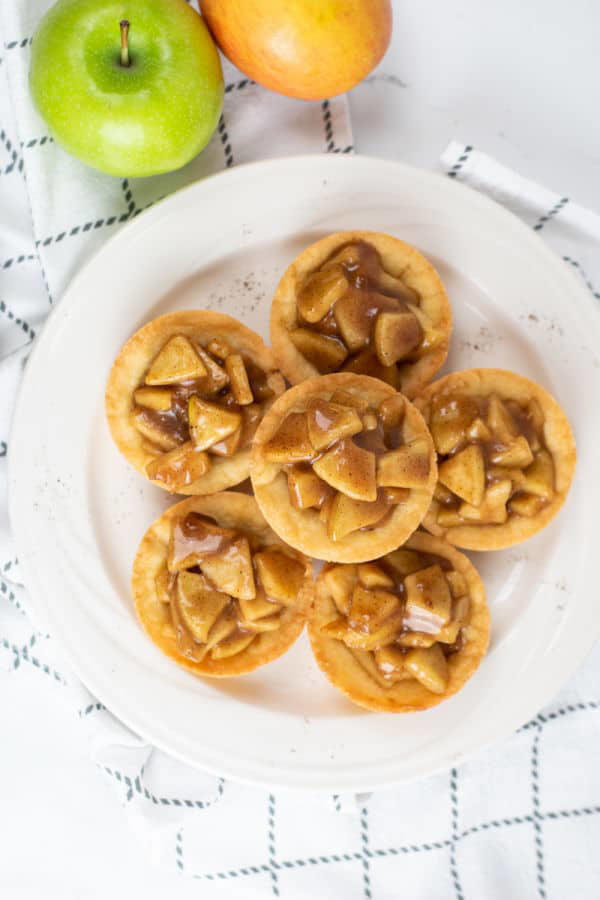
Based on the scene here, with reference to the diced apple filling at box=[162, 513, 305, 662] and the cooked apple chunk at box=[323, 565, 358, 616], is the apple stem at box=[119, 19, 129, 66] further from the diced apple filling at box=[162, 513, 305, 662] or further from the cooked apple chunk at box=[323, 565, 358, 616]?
the cooked apple chunk at box=[323, 565, 358, 616]

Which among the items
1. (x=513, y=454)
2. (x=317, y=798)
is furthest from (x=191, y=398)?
(x=317, y=798)

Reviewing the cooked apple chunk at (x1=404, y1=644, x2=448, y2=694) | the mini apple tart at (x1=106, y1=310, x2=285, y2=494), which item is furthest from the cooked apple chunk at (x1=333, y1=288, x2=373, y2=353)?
the cooked apple chunk at (x1=404, y1=644, x2=448, y2=694)

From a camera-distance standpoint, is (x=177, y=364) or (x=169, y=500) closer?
(x=177, y=364)

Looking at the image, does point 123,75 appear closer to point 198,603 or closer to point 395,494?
point 395,494

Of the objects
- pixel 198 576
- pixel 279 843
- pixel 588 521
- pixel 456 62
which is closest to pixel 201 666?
pixel 198 576

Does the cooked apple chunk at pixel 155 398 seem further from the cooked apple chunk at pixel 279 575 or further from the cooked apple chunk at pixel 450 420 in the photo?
Result: the cooked apple chunk at pixel 450 420
